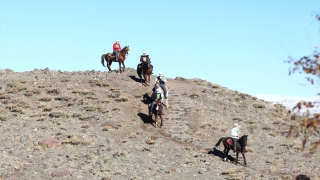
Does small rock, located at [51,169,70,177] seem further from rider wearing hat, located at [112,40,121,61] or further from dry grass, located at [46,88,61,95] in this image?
rider wearing hat, located at [112,40,121,61]

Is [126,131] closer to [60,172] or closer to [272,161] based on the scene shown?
[60,172]

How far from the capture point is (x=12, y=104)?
3500 cm

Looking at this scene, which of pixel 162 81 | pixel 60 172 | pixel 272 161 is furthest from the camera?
pixel 162 81

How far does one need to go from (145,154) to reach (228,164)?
5056 millimetres

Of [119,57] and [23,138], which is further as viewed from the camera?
[119,57]

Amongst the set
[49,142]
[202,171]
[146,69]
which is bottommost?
[202,171]

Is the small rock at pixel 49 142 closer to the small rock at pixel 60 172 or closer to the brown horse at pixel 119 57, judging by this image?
the small rock at pixel 60 172

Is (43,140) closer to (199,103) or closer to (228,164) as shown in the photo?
(228,164)

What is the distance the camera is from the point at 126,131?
1246 inches

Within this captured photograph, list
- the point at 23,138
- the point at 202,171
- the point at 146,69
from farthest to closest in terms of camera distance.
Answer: the point at 146,69, the point at 23,138, the point at 202,171

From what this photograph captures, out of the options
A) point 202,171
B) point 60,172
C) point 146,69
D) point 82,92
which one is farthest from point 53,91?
point 202,171

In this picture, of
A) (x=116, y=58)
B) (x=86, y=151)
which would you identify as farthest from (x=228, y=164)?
(x=116, y=58)

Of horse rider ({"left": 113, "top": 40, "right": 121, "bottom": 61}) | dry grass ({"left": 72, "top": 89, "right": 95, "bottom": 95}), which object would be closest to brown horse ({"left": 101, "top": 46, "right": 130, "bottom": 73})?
horse rider ({"left": 113, "top": 40, "right": 121, "bottom": 61})

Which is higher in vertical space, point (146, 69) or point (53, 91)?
point (146, 69)
